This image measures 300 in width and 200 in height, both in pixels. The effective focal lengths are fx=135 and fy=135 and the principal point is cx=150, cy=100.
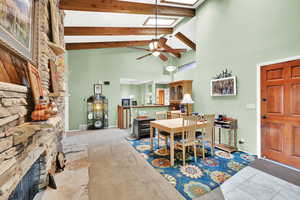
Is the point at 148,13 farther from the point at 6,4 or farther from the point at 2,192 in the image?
the point at 2,192

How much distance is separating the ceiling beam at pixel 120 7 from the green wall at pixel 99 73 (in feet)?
9.37

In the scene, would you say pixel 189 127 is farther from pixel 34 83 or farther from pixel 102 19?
pixel 102 19

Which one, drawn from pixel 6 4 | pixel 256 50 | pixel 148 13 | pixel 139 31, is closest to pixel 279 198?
pixel 256 50

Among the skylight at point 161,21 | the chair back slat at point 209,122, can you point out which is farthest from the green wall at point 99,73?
the chair back slat at point 209,122

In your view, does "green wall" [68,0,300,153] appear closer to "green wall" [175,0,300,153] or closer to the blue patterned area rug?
"green wall" [175,0,300,153]

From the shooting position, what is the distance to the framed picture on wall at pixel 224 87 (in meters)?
3.41

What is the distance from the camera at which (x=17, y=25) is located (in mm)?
1128

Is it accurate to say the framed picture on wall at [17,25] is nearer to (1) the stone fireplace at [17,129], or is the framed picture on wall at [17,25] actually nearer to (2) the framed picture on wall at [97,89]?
(1) the stone fireplace at [17,129]

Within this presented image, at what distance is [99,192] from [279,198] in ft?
7.91

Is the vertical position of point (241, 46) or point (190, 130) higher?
point (241, 46)

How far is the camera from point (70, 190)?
1.93 m

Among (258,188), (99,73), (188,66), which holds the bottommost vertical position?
(258,188)

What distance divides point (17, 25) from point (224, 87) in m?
3.99

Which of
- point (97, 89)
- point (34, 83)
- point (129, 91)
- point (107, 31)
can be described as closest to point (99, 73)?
point (97, 89)
